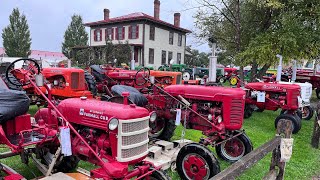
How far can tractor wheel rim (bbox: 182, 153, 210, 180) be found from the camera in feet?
11.9

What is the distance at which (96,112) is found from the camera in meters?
3.02

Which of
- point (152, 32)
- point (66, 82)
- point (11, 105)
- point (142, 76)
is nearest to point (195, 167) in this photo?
point (11, 105)

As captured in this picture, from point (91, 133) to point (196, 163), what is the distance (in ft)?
4.68

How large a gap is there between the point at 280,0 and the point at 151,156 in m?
8.93

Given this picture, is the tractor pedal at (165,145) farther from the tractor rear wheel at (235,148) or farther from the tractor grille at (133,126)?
the tractor grille at (133,126)

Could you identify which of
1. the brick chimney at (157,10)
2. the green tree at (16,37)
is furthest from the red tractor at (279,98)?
the green tree at (16,37)

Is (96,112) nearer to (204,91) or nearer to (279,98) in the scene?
(204,91)

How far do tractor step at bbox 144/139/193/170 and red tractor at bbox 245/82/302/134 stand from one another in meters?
3.33

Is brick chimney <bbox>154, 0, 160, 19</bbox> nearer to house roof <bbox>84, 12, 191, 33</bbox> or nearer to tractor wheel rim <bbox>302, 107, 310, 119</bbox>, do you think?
house roof <bbox>84, 12, 191, 33</bbox>

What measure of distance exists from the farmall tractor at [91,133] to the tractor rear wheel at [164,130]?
2.11 metres

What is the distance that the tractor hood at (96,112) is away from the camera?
286 centimetres

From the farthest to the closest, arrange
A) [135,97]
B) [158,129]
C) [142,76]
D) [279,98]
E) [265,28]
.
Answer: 1. [265,28]
2. [279,98]
3. [142,76]
4. [158,129]
5. [135,97]

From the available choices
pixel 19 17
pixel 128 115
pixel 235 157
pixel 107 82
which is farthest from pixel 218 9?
pixel 19 17

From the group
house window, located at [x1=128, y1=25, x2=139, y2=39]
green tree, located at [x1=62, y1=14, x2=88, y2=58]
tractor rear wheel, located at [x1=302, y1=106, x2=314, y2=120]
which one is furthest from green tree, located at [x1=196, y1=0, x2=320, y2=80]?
green tree, located at [x1=62, y1=14, x2=88, y2=58]
